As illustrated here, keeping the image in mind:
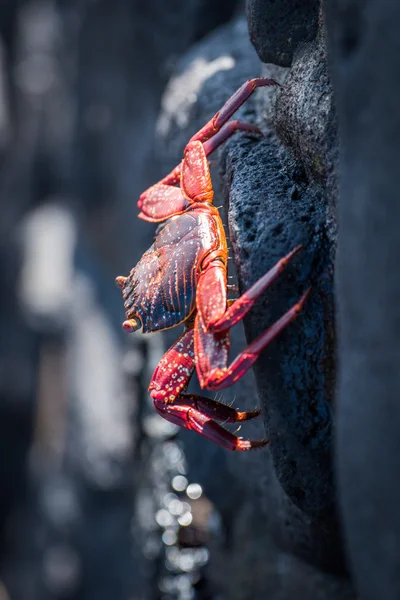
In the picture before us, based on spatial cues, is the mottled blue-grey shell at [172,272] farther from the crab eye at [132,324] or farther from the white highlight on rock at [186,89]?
the white highlight on rock at [186,89]

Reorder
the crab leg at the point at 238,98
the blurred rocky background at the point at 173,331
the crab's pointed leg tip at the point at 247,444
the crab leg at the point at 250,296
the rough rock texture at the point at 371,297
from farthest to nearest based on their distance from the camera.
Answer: the crab leg at the point at 238,98, the crab's pointed leg tip at the point at 247,444, the crab leg at the point at 250,296, the blurred rocky background at the point at 173,331, the rough rock texture at the point at 371,297

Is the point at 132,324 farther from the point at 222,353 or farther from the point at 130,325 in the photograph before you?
the point at 222,353

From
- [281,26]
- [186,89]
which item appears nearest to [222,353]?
[281,26]

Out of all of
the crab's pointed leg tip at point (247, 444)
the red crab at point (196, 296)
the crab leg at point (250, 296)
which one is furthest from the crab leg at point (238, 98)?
the crab's pointed leg tip at point (247, 444)

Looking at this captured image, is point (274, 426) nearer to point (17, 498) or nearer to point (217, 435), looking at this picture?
point (217, 435)

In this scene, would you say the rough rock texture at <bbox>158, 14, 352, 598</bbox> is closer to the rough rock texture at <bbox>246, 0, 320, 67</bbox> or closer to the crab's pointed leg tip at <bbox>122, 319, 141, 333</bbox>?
the rough rock texture at <bbox>246, 0, 320, 67</bbox>

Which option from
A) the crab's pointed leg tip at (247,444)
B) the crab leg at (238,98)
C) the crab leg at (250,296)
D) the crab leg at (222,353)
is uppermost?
the crab leg at (238,98)

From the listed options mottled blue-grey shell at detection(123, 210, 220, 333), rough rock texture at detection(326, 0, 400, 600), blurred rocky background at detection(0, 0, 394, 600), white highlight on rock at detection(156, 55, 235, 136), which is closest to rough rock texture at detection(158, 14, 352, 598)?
blurred rocky background at detection(0, 0, 394, 600)
